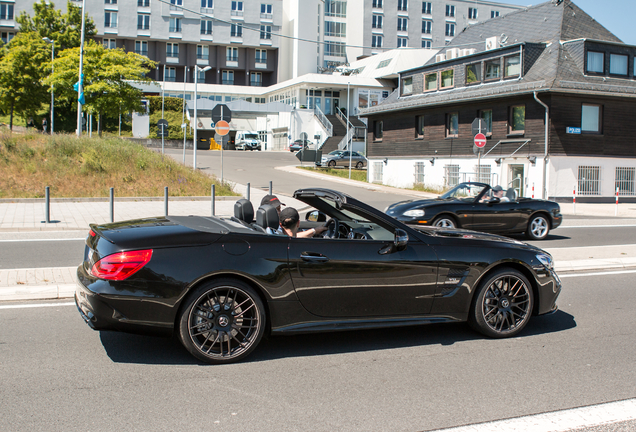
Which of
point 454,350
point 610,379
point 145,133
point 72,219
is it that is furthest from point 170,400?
point 145,133

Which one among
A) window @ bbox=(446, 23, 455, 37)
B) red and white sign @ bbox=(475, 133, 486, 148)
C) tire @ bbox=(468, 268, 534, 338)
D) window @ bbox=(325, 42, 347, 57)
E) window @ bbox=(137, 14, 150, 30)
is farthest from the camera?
window @ bbox=(446, 23, 455, 37)

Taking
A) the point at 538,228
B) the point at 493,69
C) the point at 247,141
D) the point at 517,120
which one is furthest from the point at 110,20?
the point at 538,228

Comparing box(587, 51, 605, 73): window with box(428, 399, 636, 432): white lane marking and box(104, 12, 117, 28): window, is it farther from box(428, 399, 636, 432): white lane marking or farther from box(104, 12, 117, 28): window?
box(104, 12, 117, 28): window

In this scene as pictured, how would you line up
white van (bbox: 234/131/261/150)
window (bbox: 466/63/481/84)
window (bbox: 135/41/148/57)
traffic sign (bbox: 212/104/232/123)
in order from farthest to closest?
window (bbox: 135/41/148/57) → white van (bbox: 234/131/261/150) → window (bbox: 466/63/481/84) → traffic sign (bbox: 212/104/232/123)

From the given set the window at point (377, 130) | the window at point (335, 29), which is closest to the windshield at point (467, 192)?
the window at point (377, 130)

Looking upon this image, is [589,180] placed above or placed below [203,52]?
below

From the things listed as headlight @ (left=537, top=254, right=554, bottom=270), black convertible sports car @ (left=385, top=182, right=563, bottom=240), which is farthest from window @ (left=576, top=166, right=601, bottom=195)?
headlight @ (left=537, top=254, right=554, bottom=270)

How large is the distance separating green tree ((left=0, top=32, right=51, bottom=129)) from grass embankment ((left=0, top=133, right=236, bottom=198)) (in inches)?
1118

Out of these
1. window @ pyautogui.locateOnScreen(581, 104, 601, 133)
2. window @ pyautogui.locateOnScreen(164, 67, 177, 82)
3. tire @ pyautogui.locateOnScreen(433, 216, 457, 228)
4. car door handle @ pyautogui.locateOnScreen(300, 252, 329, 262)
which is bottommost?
car door handle @ pyautogui.locateOnScreen(300, 252, 329, 262)

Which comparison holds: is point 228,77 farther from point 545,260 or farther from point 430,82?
point 545,260

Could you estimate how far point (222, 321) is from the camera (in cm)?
462

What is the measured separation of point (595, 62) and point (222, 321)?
29980 millimetres

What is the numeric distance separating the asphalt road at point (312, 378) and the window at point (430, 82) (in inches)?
1245

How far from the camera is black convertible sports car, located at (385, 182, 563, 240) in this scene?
12562mm
